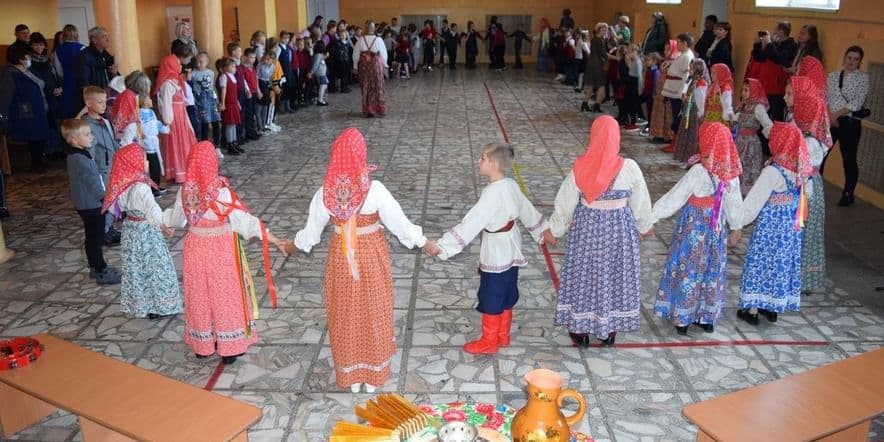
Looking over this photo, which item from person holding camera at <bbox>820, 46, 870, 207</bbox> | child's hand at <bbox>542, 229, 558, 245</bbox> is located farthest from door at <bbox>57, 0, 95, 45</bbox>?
person holding camera at <bbox>820, 46, 870, 207</bbox>

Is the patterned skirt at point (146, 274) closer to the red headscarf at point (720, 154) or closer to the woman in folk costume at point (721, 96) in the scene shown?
the red headscarf at point (720, 154)

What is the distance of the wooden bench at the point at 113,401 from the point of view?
137 inches

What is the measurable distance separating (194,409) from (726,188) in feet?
11.9

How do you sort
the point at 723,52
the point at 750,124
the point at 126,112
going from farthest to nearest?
the point at 723,52
the point at 750,124
the point at 126,112

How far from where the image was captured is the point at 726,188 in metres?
5.05

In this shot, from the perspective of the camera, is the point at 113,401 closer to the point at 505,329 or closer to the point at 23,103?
the point at 505,329

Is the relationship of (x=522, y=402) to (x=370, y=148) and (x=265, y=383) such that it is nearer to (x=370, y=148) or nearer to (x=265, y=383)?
(x=265, y=383)

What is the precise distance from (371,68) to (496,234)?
32.4 ft

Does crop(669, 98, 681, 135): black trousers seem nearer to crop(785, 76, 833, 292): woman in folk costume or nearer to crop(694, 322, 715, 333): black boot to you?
crop(785, 76, 833, 292): woman in folk costume

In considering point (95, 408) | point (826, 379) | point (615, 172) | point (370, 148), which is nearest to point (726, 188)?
point (615, 172)

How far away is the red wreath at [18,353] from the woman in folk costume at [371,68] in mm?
10395

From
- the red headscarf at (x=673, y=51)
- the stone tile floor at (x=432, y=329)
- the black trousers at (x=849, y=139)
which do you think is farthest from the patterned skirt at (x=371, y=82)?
the black trousers at (x=849, y=139)

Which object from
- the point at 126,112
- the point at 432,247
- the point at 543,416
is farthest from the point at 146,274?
the point at 543,416

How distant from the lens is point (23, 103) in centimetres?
1041
